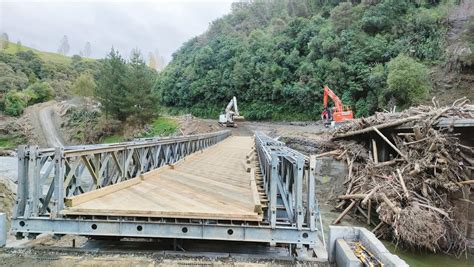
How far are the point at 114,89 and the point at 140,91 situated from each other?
11.8 ft

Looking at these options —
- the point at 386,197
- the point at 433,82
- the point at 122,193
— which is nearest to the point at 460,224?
the point at 386,197

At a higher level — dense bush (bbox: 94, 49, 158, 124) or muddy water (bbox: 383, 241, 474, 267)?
dense bush (bbox: 94, 49, 158, 124)

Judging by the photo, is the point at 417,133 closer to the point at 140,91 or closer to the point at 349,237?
the point at 349,237

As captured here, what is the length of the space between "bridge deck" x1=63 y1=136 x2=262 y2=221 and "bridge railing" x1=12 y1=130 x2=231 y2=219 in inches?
14.1

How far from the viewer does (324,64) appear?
4606cm

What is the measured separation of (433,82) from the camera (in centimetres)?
3522

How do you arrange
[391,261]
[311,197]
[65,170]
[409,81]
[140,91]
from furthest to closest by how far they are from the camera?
[140,91]
[409,81]
[65,170]
[311,197]
[391,261]

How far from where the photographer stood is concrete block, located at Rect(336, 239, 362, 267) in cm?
407

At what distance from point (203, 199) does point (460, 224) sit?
9.74 meters

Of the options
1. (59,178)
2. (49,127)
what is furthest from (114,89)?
(59,178)

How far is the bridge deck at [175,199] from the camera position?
479 cm

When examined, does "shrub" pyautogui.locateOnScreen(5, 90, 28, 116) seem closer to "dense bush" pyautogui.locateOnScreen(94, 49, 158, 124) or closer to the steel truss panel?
"dense bush" pyautogui.locateOnScreen(94, 49, 158, 124)

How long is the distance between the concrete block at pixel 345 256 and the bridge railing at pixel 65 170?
415 cm

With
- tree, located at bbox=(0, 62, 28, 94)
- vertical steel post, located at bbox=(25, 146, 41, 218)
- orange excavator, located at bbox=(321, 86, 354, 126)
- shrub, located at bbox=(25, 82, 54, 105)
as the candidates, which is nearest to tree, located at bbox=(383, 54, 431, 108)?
orange excavator, located at bbox=(321, 86, 354, 126)
